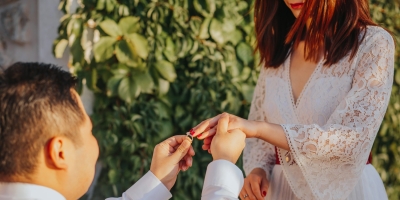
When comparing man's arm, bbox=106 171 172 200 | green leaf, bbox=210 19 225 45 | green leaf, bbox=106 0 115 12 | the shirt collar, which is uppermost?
the shirt collar

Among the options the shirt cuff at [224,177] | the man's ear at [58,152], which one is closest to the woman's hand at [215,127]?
the shirt cuff at [224,177]

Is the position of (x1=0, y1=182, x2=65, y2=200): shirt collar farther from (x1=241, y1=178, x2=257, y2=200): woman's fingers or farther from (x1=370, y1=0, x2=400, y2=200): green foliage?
(x1=370, y1=0, x2=400, y2=200): green foliage

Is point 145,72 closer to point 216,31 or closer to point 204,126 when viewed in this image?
point 216,31

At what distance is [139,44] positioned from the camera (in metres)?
3.65

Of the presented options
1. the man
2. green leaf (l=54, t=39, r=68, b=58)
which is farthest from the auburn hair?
green leaf (l=54, t=39, r=68, b=58)

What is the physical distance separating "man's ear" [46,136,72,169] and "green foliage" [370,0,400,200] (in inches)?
127

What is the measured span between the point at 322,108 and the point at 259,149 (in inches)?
14.4

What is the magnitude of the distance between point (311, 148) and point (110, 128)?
1.81 metres

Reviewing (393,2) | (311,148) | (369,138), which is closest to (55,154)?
→ (311,148)

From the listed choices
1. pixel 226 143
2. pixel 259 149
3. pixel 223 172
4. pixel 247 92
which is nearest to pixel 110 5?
pixel 247 92

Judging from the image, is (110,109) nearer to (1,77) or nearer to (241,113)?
(241,113)

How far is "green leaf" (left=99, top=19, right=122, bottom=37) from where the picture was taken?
3642 mm

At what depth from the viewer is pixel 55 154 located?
4.89 feet

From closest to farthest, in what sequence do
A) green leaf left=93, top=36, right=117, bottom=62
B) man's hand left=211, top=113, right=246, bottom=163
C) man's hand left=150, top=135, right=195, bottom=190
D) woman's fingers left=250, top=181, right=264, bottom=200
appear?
man's hand left=211, top=113, right=246, bottom=163 → man's hand left=150, top=135, right=195, bottom=190 → woman's fingers left=250, top=181, right=264, bottom=200 → green leaf left=93, top=36, right=117, bottom=62
